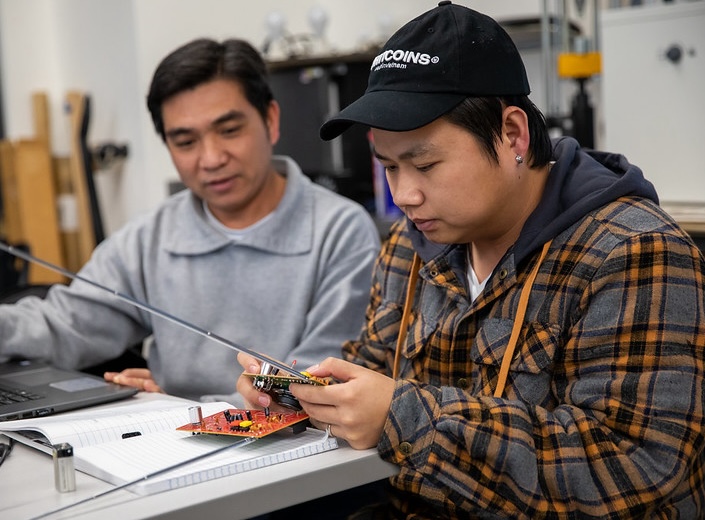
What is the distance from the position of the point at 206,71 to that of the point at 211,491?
118 cm

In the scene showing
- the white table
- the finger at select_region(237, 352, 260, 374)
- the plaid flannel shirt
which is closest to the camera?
the white table

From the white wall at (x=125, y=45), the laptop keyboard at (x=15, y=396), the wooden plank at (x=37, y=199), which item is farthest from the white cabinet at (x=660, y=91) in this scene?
the wooden plank at (x=37, y=199)

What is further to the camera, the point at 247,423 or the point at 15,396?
the point at 15,396

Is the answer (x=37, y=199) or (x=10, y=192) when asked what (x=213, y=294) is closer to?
(x=37, y=199)

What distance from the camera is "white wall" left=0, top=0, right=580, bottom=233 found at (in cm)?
355

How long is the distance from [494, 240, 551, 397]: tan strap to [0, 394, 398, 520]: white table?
8.0 inches

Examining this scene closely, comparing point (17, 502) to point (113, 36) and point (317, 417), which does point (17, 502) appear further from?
point (113, 36)

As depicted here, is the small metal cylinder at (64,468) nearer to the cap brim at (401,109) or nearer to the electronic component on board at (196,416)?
the electronic component on board at (196,416)

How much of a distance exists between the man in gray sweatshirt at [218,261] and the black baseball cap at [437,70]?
75 centimetres

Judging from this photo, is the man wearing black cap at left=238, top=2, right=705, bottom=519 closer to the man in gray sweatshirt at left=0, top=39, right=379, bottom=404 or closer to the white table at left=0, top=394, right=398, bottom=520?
the white table at left=0, top=394, right=398, bottom=520

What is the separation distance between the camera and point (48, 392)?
165 cm

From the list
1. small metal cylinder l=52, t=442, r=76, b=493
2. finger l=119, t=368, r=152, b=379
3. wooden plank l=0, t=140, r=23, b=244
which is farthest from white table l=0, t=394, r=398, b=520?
wooden plank l=0, t=140, r=23, b=244

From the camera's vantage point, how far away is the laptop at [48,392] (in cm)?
154

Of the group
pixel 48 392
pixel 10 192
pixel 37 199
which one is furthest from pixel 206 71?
pixel 10 192
